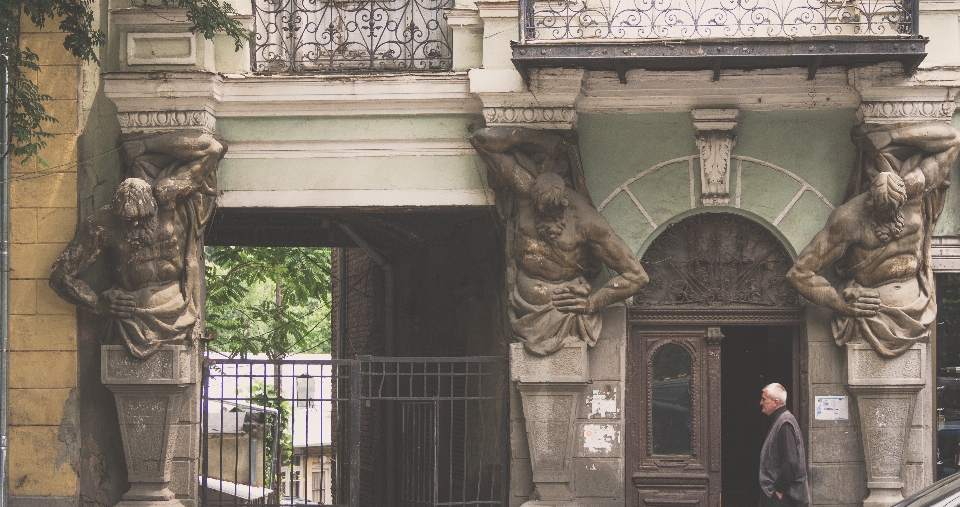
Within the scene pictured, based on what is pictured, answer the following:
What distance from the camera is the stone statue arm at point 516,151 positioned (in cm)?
981

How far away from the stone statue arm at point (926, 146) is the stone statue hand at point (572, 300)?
246cm

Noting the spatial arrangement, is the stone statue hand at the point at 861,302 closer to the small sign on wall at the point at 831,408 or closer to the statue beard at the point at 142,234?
the small sign on wall at the point at 831,408

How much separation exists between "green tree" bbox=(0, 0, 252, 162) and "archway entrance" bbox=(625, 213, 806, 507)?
3957 millimetres

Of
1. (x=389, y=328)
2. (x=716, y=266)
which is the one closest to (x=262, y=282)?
(x=389, y=328)

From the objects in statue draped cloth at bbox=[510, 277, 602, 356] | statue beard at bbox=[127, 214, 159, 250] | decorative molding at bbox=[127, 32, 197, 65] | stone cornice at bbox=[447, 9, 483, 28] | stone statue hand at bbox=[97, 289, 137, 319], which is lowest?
statue draped cloth at bbox=[510, 277, 602, 356]

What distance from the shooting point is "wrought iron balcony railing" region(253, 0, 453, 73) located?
1053 cm

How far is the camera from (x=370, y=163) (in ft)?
33.6

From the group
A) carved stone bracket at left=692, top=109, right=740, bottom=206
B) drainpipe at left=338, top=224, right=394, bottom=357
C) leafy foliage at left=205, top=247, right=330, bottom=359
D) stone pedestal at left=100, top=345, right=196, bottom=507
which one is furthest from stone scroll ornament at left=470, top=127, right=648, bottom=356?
leafy foliage at left=205, top=247, right=330, bottom=359

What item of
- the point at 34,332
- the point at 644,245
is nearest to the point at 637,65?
the point at 644,245

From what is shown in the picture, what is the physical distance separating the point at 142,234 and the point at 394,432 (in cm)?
586

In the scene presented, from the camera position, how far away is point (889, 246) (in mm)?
9555

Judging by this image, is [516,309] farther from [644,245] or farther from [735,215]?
[735,215]

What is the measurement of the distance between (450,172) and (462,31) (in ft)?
3.76

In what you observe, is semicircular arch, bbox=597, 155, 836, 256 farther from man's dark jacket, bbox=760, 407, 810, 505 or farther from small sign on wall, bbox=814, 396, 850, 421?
man's dark jacket, bbox=760, 407, 810, 505
